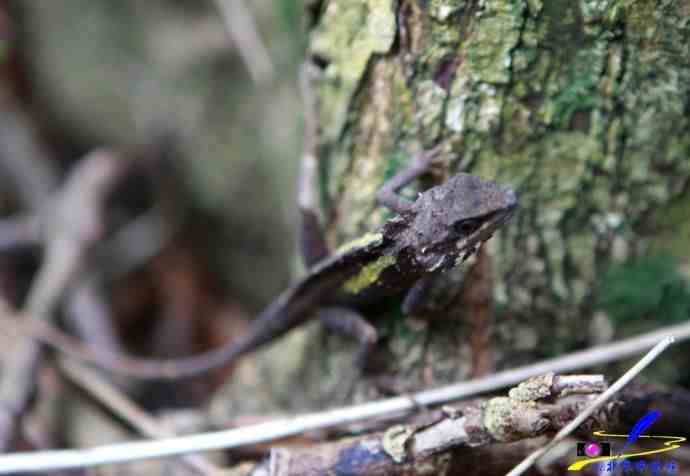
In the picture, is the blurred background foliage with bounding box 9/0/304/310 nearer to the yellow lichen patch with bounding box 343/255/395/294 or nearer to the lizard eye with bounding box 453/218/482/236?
the yellow lichen patch with bounding box 343/255/395/294

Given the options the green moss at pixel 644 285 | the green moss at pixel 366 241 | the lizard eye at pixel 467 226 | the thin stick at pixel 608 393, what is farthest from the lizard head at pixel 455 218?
the green moss at pixel 644 285

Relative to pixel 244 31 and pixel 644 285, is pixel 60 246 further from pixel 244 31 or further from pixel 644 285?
pixel 644 285

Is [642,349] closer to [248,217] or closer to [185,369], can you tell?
[185,369]

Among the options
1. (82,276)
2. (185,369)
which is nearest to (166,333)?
(82,276)

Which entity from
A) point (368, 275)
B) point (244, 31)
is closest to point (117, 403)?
point (368, 275)

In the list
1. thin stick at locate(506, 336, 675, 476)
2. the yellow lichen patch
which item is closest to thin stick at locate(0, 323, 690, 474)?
the yellow lichen patch

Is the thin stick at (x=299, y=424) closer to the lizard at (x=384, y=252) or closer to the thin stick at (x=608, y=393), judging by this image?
the lizard at (x=384, y=252)
